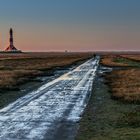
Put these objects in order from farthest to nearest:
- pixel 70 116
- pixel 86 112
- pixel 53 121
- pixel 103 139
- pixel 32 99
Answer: pixel 32 99 < pixel 86 112 < pixel 70 116 < pixel 53 121 < pixel 103 139

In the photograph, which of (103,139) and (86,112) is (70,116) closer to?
(86,112)

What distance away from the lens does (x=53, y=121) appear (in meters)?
14.6

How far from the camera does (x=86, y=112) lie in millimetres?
16984

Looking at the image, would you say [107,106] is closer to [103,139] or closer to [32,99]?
[32,99]

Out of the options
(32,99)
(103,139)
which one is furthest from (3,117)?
(32,99)

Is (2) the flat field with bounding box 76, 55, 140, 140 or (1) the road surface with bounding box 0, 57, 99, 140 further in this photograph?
(2) the flat field with bounding box 76, 55, 140, 140

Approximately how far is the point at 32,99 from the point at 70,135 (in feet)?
31.6

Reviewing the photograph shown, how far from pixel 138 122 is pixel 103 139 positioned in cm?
306

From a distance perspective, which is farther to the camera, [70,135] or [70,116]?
[70,116]

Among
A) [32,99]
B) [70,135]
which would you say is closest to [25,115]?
[70,135]

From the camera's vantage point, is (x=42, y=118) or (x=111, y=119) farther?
(x=111, y=119)

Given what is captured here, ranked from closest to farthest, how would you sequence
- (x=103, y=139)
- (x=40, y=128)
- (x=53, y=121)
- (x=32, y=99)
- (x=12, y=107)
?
(x=103, y=139) < (x=40, y=128) < (x=53, y=121) < (x=12, y=107) < (x=32, y=99)

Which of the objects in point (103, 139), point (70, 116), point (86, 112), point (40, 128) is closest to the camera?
point (103, 139)

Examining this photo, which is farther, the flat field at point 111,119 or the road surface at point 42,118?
the flat field at point 111,119
